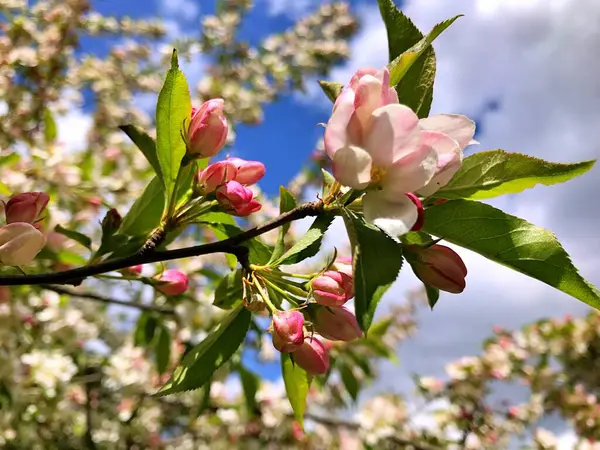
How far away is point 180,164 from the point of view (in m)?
0.72

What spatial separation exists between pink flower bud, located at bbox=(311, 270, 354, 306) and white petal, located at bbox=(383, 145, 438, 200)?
0.12 meters

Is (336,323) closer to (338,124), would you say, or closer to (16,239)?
(338,124)

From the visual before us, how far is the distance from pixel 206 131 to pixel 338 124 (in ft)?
0.63

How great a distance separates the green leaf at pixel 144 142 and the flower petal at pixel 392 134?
0.31 meters

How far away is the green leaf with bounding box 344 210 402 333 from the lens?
1.65 ft

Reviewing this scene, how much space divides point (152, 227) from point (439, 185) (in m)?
0.45

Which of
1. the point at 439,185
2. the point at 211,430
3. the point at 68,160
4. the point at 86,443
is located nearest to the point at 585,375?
the point at 211,430

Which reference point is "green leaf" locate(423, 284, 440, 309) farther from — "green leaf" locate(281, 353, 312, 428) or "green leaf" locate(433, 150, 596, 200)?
"green leaf" locate(281, 353, 312, 428)

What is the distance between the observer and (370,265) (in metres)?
0.53

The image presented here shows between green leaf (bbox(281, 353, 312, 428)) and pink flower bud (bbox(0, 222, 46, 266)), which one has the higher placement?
pink flower bud (bbox(0, 222, 46, 266))

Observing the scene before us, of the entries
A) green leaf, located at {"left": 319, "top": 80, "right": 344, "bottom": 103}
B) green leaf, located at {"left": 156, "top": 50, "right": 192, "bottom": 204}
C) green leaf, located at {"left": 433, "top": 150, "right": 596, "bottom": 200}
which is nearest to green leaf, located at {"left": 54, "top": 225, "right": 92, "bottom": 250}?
green leaf, located at {"left": 156, "top": 50, "right": 192, "bottom": 204}

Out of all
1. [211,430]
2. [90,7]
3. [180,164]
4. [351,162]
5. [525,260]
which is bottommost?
[525,260]

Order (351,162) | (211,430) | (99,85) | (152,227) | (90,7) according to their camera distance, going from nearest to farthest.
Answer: (351,162), (152,227), (211,430), (90,7), (99,85)

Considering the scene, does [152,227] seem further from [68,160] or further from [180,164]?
[68,160]
